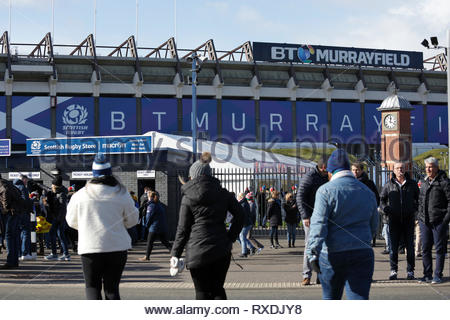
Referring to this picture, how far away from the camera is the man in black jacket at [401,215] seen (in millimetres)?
9977

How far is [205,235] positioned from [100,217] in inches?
38.2

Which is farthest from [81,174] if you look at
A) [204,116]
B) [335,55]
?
[335,55]

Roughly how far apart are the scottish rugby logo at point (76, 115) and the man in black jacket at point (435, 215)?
4223cm

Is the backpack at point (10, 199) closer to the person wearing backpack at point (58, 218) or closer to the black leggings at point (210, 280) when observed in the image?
the person wearing backpack at point (58, 218)

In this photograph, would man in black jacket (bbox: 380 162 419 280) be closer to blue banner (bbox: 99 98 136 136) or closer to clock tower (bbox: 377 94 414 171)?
clock tower (bbox: 377 94 414 171)

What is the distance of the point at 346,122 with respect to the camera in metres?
57.0

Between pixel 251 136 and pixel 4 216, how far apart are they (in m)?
42.8

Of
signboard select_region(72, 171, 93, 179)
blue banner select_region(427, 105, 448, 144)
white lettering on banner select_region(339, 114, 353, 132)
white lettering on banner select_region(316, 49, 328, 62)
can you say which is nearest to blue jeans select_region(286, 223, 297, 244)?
signboard select_region(72, 171, 93, 179)

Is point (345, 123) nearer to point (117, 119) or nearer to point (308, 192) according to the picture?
point (117, 119)

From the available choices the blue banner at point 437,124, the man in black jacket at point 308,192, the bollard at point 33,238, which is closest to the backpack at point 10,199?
the bollard at point 33,238

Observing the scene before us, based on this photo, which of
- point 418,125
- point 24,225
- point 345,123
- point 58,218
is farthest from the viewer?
point 418,125

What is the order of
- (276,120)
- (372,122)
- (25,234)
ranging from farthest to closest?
(372,122), (276,120), (25,234)

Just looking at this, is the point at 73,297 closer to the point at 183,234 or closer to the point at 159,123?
the point at 183,234
